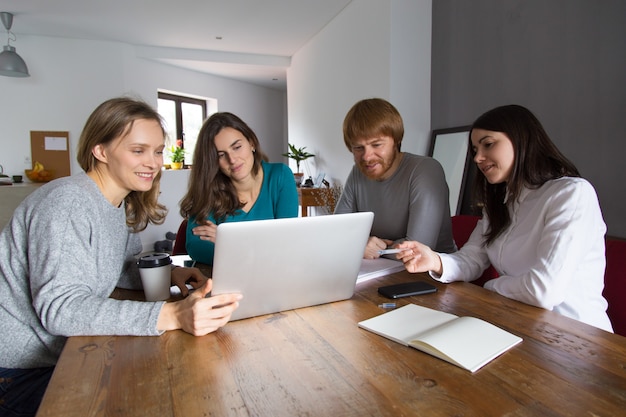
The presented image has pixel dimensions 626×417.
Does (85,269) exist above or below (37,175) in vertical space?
below

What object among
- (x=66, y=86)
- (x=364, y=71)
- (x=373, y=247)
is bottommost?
(x=373, y=247)

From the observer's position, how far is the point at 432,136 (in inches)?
142

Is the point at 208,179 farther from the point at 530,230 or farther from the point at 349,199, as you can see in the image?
the point at 530,230

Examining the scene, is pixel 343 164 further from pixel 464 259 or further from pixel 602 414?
pixel 602 414

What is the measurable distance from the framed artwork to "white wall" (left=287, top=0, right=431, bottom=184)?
25 centimetres

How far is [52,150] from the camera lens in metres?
4.95

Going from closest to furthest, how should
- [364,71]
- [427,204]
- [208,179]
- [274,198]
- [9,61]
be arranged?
[427,204] → [208,179] → [274,198] → [364,71] → [9,61]

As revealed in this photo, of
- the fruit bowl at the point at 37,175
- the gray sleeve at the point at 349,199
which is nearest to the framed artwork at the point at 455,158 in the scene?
the gray sleeve at the point at 349,199

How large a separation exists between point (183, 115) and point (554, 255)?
6.16m

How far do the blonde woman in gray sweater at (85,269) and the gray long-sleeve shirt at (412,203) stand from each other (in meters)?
0.87

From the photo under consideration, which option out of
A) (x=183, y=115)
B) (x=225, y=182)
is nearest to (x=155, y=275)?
(x=225, y=182)

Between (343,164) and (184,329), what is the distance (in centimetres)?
375

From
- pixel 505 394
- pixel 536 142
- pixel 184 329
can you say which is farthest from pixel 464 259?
pixel 184 329

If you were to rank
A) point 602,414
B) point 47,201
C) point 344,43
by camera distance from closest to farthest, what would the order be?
point 602,414 → point 47,201 → point 344,43
